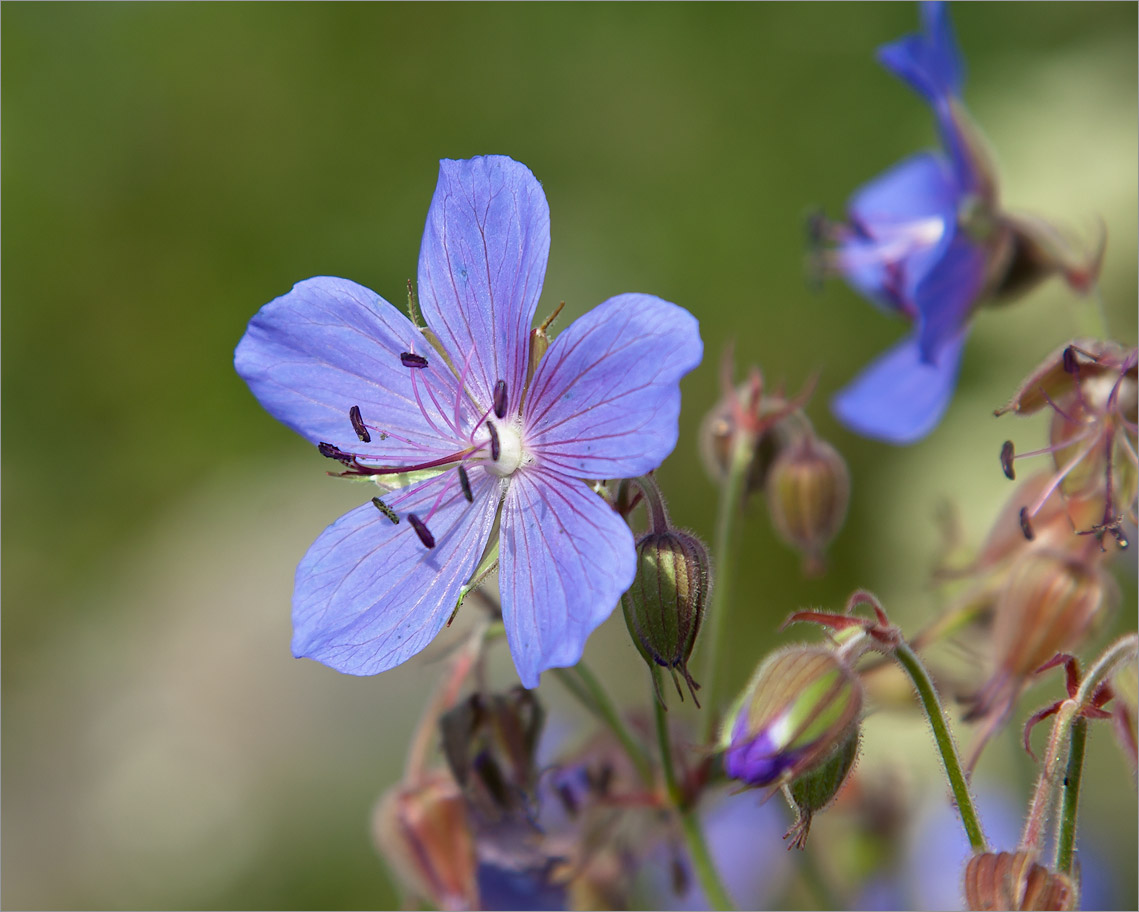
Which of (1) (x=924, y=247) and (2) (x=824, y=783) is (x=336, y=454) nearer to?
(2) (x=824, y=783)

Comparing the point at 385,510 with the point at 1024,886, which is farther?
the point at 385,510

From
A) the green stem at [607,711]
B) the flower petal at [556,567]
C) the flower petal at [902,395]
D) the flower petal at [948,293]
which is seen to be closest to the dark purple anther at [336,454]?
the flower petal at [556,567]

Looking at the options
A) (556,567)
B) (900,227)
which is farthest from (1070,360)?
(900,227)

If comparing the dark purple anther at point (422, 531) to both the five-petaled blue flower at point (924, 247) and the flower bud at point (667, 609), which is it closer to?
the flower bud at point (667, 609)

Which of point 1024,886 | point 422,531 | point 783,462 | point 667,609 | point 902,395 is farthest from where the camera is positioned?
point 902,395

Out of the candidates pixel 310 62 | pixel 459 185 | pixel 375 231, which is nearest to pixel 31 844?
pixel 375 231

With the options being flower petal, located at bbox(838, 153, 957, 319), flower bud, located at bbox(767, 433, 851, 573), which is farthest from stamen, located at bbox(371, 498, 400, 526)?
flower petal, located at bbox(838, 153, 957, 319)

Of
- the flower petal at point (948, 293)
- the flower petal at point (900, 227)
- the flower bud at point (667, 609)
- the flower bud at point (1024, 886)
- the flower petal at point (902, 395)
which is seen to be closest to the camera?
the flower bud at point (1024, 886)
